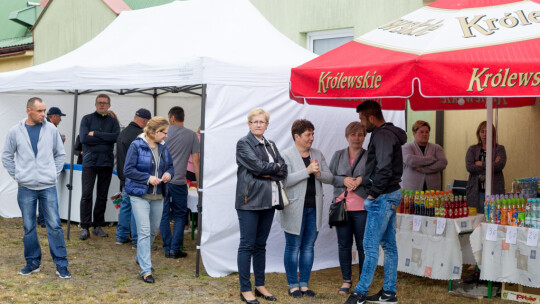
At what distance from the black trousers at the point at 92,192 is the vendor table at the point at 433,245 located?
4.48 metres

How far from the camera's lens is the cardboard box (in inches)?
242

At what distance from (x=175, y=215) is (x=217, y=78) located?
1956 mm

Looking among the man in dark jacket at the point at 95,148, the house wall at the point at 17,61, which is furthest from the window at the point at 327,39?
the house wall at the point at 17,61

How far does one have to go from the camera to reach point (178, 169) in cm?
785

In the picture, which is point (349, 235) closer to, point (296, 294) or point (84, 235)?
point (296, 294)

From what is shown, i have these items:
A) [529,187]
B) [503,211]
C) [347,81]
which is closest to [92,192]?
[347,81]

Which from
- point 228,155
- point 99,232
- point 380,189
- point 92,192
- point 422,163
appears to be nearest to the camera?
point 380,189

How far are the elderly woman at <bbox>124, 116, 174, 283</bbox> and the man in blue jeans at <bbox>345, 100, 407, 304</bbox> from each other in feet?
6.90

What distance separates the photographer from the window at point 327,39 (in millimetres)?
10650

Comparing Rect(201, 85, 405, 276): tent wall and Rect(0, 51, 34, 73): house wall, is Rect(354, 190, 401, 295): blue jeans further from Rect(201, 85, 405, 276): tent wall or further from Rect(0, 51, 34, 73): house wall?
Rect(0, 51, 34, 73): house wall

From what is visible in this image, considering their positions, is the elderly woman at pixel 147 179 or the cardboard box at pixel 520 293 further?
the elderly woman at pixel 147 179

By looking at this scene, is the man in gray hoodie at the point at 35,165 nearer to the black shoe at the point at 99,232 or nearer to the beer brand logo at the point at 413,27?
the black shoe at the point at 99,232

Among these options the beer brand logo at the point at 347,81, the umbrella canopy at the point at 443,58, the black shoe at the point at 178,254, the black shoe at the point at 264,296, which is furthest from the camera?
the black shoe at the point at 178,254

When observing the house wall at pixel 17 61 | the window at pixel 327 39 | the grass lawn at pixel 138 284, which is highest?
the house wall at pixel 17 61
